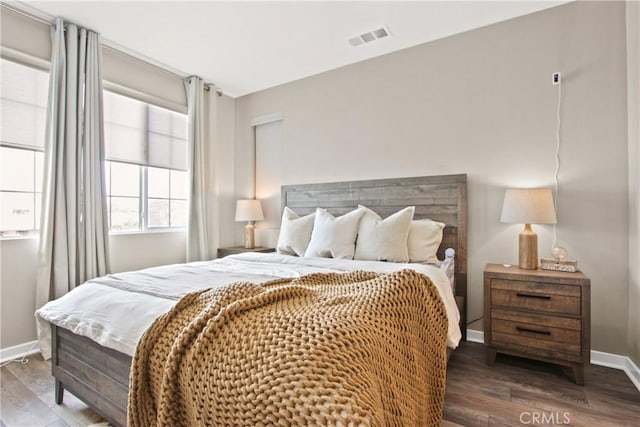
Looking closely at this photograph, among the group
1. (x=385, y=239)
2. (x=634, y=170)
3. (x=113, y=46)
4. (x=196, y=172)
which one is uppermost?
(x=113, y=46)

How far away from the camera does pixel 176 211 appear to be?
12.4 ft

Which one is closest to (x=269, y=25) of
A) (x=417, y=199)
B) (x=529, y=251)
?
(x=417, y=199)

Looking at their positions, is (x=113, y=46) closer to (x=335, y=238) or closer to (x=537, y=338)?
(x=335, y=238)

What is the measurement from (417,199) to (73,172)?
295 cm

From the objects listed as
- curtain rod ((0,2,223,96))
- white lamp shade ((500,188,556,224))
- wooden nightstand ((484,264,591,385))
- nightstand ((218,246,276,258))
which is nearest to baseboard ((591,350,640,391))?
wooden nightstand ((484,264,591,385))

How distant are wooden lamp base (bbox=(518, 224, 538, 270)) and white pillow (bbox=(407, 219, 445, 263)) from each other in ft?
1.94

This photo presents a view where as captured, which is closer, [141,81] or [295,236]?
[295,236]

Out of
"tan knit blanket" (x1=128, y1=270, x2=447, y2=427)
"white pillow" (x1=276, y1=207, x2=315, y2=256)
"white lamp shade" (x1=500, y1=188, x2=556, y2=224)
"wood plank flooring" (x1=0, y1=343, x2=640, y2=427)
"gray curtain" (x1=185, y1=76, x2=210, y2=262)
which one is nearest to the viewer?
"tan knit blanket" (x1=128, y1=270, x2=447, y2=427)

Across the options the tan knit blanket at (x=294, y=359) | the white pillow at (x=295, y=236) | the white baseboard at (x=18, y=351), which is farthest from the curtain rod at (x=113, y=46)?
the tan knit blanket at (x=294, y=359)

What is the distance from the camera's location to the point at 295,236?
3.10 metres

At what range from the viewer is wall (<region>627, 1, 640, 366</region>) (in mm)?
2104

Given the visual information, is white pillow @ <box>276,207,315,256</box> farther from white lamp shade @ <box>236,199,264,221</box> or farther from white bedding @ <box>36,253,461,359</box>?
white lamp shade @ <box>236,199,264,221</box>

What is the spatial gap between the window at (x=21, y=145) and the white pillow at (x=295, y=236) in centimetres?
204

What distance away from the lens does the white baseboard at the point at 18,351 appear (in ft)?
8.02
